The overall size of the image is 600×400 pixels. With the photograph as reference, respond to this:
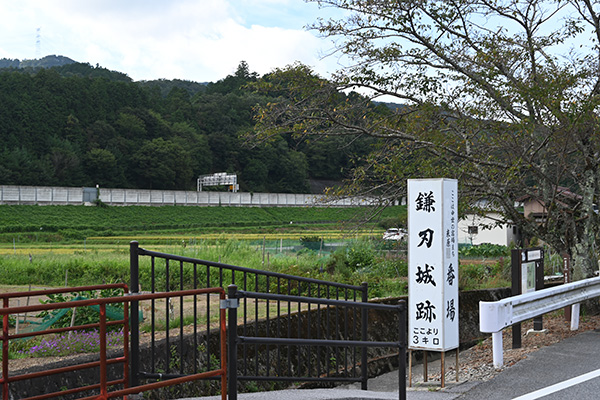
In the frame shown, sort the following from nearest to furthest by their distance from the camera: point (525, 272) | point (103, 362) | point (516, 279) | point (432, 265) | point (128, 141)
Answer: point (103, 362) → point (432, 265) → point (516, 279) → point (525, 272) → point (128, 141)

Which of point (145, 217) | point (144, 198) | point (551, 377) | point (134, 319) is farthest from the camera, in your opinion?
point (144, 198)

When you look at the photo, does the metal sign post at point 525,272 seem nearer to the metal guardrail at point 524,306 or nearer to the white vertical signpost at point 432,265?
the metal guardrail at point 524,306

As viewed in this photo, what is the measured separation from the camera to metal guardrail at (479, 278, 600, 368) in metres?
6.89

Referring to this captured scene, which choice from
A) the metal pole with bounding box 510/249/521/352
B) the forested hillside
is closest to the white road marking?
the metal pole with bounding box 510/249/521/352

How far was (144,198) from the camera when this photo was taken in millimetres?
65438

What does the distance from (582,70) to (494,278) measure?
301 inches

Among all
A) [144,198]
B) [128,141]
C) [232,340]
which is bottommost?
[232,340]

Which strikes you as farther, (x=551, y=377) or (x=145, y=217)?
(x=145, y=217)

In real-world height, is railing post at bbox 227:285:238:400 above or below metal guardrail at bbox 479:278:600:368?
above

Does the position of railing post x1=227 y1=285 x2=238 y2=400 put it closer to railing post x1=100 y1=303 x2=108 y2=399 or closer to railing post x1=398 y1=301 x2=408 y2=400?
railing post x1=100 y1=303 x2=108 y2=399

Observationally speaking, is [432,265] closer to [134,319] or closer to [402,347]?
[402,347]

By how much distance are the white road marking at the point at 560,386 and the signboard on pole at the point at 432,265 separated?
1129 mm

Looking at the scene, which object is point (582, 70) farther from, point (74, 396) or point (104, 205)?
point (104, 205)

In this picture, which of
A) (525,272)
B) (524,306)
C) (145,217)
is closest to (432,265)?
(524,306)
